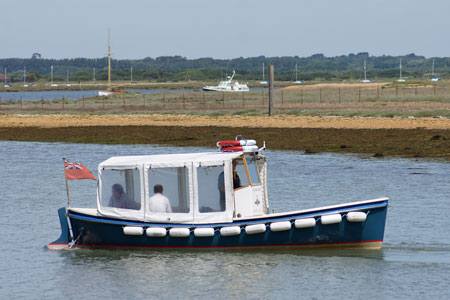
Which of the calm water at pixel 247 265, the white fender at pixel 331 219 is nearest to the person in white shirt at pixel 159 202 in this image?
the calm water at pixel 247 265

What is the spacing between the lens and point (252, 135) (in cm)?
4522

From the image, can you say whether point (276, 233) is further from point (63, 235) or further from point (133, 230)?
point (63, 235)

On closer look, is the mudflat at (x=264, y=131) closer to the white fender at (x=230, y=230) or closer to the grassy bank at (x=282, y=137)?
the grassy bank at (x=282, y=137)

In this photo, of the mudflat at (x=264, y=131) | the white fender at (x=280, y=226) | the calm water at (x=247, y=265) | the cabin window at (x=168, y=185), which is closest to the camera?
the calm water at (x=247, y=265)

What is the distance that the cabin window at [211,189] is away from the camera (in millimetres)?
17984

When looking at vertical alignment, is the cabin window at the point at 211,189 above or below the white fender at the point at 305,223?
above

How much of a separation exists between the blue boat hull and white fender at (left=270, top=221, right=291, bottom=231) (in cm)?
7

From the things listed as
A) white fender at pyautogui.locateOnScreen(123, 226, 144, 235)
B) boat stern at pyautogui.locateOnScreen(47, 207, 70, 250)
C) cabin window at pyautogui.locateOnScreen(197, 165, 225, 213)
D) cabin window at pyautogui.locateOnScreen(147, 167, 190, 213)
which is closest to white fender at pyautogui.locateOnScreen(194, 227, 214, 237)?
cabin window at pyautogui.locateOnScreen(197, 165, 225, 213)

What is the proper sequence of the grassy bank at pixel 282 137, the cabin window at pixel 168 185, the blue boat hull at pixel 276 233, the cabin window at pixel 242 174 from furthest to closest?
the grassy bank at pixel 282 137
the cabin window at pixel 242 174
the cabin window at pixel 168 185
the blue boat hull at pixel 276 233

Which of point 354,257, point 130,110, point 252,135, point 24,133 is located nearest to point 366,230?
point 354,257

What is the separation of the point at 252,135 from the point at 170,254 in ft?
88.9

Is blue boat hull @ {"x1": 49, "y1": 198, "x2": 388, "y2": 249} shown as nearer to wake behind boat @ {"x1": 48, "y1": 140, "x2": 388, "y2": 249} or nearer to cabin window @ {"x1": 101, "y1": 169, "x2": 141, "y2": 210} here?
wake behind boat @ {"x1": 48, "y1": 140, "x2": 388, "y2": 249}

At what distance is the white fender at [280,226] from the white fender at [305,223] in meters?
0.18

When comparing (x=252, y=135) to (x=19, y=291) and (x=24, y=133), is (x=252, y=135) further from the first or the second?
(x=19, y=291)
